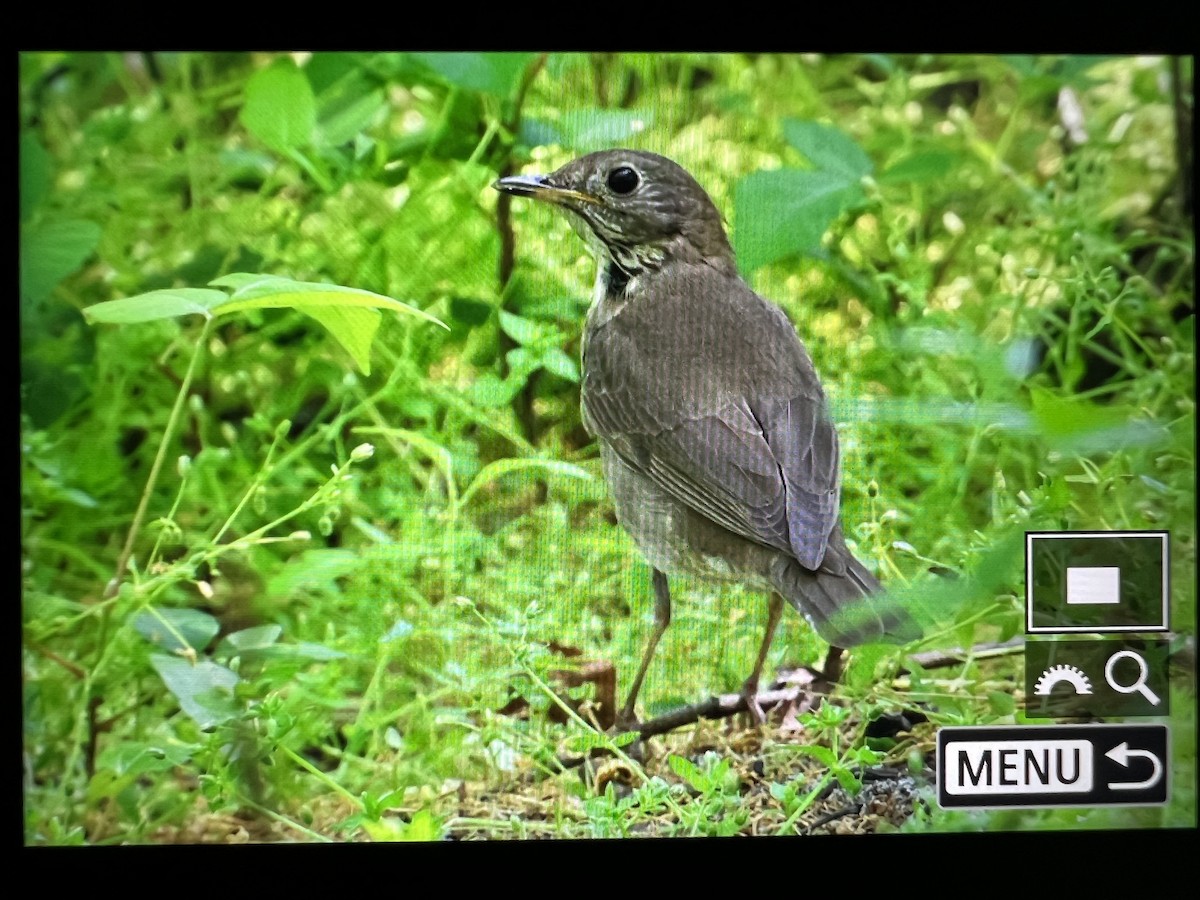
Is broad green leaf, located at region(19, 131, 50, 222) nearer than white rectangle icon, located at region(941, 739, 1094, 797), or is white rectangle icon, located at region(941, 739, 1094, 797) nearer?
broad green leaf, located at region(19, 131, 50, 222)

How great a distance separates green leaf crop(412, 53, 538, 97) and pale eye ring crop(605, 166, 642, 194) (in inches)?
5.5

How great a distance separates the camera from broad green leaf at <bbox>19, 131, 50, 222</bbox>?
1.42m

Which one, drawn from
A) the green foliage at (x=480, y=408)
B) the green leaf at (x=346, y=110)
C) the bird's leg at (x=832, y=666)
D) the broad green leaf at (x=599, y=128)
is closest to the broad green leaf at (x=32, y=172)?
the green foliage at (x=480, y=408)

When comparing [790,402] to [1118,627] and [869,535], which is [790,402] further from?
[1118,627]

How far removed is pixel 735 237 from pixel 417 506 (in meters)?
0.45

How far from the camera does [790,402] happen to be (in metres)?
1.47

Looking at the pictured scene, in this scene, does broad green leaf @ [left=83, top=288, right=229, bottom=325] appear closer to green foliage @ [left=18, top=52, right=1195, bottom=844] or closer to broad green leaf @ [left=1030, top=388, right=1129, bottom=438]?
green foliage @ [left=18, top=52, right=1195, bottom=844]

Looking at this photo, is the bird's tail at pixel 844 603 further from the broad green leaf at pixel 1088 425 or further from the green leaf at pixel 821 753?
the broad green leaf at pixel 1088 425

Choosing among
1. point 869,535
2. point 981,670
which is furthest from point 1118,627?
point 869,535

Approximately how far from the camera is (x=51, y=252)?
1.43 metres

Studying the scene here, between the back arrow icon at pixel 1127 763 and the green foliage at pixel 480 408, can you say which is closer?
the green foliage at pixel 480 408

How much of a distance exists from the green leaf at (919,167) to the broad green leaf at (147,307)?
0.75 metres

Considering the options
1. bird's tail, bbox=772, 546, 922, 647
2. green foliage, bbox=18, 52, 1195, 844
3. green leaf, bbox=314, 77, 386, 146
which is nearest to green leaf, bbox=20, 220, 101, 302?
green foliage, bbox=18, 52, 1195, 844

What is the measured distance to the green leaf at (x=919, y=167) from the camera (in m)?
1.51
